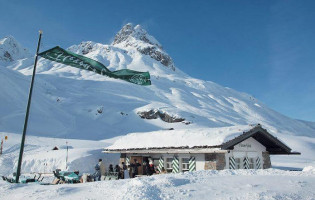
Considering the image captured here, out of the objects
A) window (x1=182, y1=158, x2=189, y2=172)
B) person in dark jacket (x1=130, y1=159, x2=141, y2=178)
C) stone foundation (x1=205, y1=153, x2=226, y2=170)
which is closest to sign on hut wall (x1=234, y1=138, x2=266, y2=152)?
stone foundation (x1=205, y1=153, x2=226, y2=170)

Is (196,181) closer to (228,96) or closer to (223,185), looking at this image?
(223,185)

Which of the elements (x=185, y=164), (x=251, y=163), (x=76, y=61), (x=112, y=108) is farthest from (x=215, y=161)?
(x=112, y=108)

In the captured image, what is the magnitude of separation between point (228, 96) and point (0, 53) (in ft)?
489

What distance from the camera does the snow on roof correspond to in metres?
16.2

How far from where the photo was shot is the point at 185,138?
703 inches

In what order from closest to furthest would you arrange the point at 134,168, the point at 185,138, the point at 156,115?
the point at 134,168
the point at 185,138
the point at 156,115

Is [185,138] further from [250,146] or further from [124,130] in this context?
[124,130]

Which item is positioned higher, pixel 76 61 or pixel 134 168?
pixel 76 61

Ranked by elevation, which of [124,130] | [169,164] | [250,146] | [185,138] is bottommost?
[169,164]

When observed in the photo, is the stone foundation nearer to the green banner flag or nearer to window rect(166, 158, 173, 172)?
window rect(166, 158, 173, 172)

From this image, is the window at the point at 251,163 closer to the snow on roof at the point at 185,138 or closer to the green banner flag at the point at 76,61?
the snow on roof at the point at 185,138

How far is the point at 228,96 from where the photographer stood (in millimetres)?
117438

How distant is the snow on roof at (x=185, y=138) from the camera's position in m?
16.2

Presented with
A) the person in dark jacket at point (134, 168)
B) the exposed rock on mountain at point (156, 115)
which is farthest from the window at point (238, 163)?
the exposed rock on mountain at point (156, 115)
